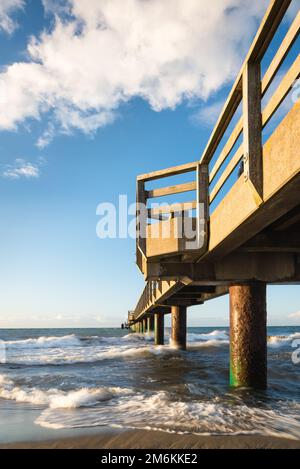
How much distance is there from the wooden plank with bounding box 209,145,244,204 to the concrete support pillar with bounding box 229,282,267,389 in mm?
2687

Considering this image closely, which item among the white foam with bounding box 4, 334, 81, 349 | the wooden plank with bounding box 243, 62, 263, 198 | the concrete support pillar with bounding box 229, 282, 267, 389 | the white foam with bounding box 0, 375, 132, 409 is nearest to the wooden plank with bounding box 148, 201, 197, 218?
the wooden plank with bounding box 243, 62, 263, 198

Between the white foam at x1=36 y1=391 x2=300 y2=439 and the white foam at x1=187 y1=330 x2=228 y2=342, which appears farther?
the white foam at x1=187 y1=330 x2=228 y2=342

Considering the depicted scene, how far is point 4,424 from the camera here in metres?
6.68

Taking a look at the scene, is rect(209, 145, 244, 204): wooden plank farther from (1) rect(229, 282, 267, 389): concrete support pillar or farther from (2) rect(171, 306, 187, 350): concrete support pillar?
(2) rect(171, 306, 187, 350): concrete support pillar

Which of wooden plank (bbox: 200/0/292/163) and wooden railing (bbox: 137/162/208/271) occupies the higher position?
wooden plank (bbox: 200/0/292/163)

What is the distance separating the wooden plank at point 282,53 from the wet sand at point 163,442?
4.42 meters

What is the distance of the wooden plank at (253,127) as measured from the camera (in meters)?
4.48

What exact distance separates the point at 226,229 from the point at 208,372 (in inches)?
350

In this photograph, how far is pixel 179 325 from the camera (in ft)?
70.1

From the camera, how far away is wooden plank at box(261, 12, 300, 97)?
3515 mm

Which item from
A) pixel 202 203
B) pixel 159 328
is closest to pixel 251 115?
pixel 202 203

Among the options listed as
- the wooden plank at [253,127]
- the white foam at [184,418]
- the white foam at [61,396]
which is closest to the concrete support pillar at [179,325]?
the white foam at [61,396]
